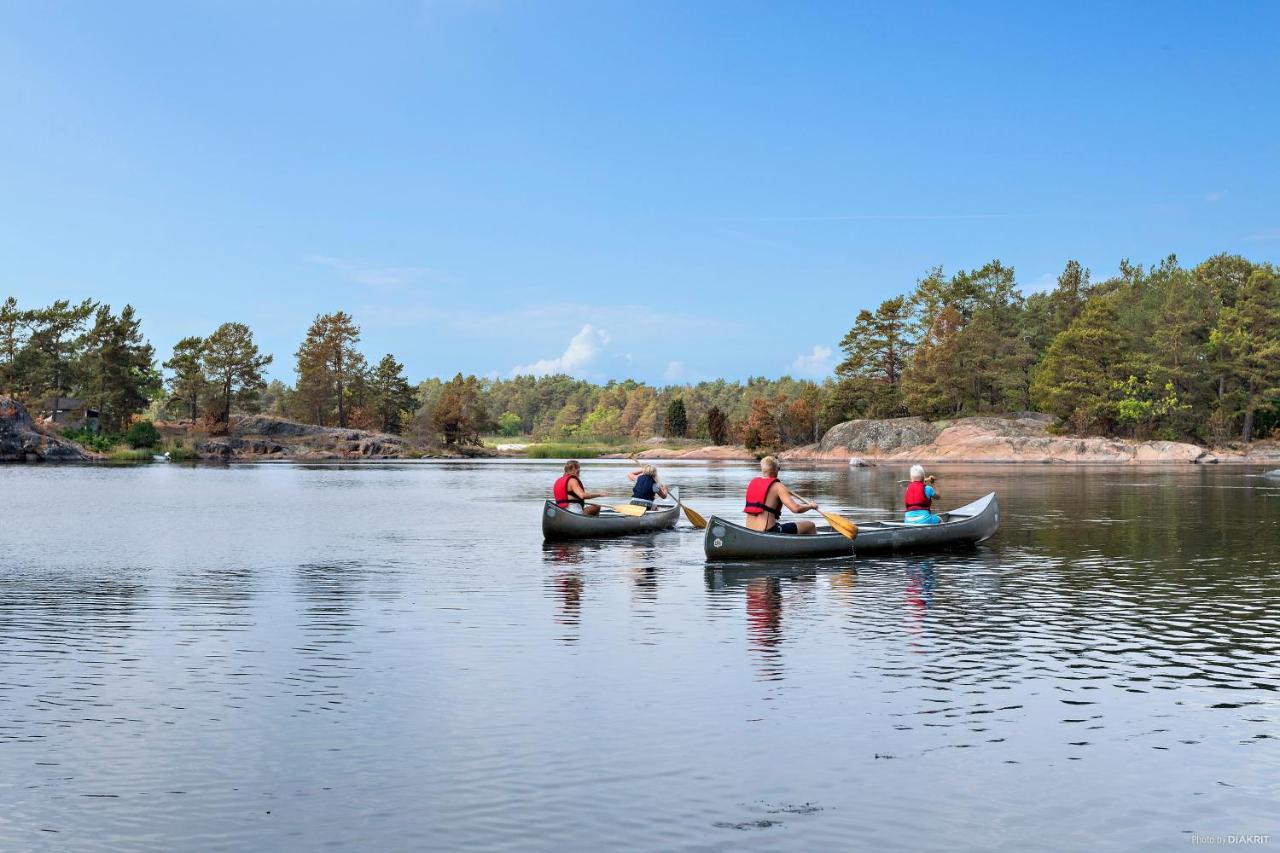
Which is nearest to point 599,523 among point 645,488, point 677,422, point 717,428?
point 645,488

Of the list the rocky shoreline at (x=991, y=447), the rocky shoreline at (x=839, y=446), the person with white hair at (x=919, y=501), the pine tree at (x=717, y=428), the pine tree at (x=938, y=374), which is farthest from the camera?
the pine tree at (x=717, y=428)

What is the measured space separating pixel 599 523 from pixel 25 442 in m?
98.3

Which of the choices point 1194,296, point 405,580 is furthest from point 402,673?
point 1194,296

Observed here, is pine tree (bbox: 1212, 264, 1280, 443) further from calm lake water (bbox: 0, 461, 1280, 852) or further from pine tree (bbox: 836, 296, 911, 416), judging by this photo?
calm lake water (bbox: 0, 461, 1280, 852)

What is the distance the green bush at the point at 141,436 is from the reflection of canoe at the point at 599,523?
106 meters

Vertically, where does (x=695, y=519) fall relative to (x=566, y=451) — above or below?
below

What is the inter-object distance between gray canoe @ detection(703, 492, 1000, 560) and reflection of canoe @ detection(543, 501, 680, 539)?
603 centimetres

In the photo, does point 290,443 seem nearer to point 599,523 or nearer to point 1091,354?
point 1091,354

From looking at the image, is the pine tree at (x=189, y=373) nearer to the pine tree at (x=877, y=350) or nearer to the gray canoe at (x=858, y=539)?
the pine tree at (x=877, y=350)

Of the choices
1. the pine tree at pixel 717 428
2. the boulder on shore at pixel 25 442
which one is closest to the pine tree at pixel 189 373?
the boulder on shore at pixel 25 442

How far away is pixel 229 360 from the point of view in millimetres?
142250

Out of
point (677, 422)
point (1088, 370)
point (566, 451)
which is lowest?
point (566, 451)

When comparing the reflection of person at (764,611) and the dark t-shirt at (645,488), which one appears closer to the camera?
the reflection of person at (764,611)

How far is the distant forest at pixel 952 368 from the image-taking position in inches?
4601
